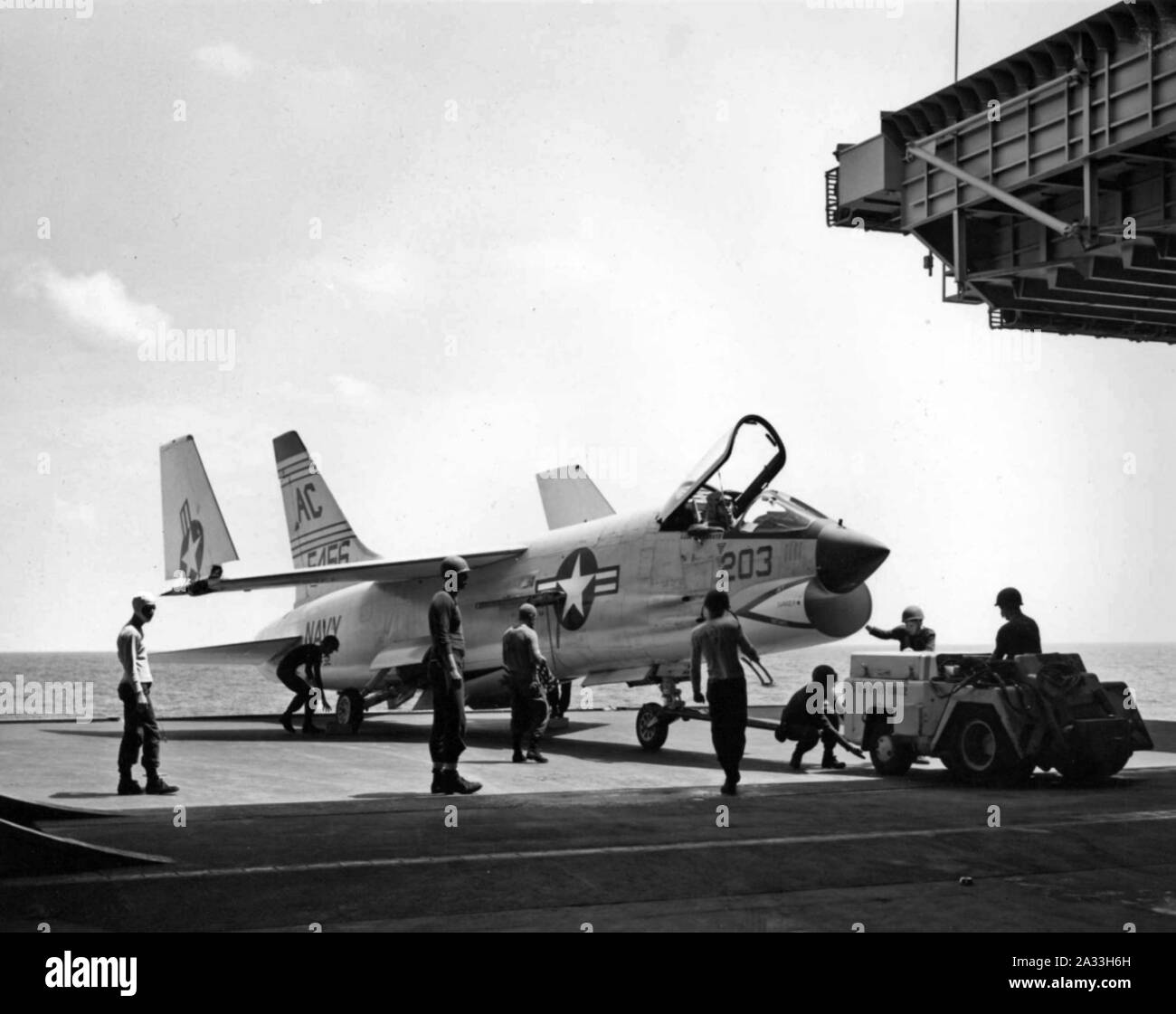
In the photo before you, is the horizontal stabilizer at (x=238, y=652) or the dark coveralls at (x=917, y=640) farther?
the horizontal stabilizer at (x=238, y=652)

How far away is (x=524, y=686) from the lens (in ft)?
52.6

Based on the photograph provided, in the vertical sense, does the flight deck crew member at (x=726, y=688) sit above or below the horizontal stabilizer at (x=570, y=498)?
below

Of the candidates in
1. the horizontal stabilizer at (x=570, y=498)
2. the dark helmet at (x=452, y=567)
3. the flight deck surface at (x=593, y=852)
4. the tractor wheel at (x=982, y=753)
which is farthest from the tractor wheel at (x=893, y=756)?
the horizontal stabilizer at (x=570, y=498)

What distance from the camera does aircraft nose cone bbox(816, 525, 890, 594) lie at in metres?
16.0

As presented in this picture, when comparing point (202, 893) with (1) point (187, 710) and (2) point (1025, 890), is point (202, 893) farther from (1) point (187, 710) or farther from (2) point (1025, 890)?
(1) point (187, 710)

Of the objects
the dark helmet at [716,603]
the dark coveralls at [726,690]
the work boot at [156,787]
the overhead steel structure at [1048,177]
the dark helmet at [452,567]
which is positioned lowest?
the work boot at [156,787]

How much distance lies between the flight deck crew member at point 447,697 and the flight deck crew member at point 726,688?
7.24 feet

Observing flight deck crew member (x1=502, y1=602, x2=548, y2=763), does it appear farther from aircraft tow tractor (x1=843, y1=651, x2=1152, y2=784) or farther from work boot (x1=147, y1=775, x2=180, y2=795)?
work boot (x1=147, y1=775, x2=180, y2=795)

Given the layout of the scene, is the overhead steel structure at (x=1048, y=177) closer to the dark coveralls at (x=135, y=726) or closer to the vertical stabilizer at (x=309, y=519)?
the vertical stabilizer at (x=309, y=519)

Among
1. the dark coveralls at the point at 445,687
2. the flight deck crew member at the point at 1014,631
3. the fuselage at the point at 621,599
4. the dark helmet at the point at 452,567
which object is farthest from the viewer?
the fuselage at the point at 621,599

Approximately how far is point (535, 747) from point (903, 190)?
17059mm

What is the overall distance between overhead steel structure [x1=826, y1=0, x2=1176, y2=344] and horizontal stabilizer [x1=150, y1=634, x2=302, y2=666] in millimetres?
15367

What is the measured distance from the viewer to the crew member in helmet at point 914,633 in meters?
15.7
